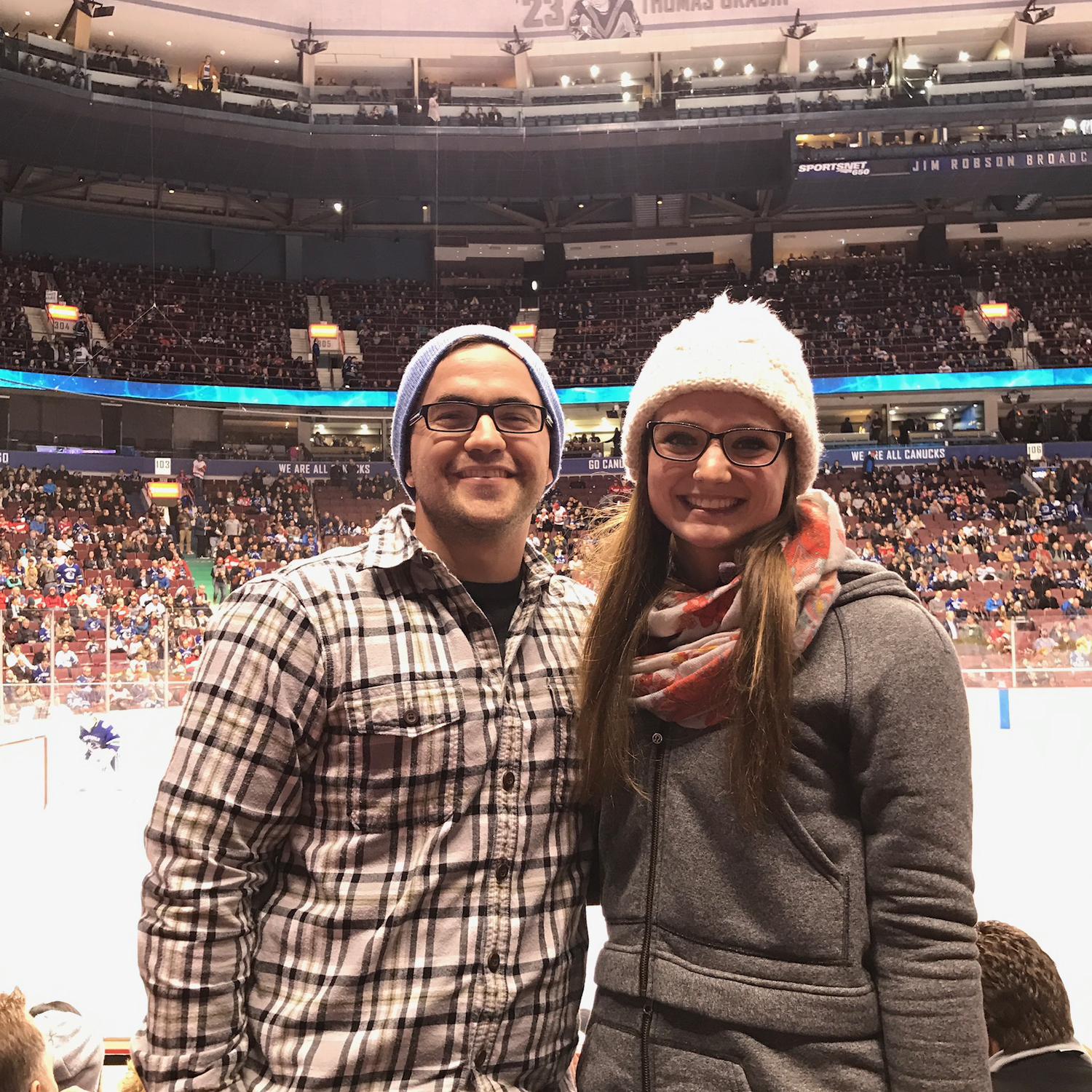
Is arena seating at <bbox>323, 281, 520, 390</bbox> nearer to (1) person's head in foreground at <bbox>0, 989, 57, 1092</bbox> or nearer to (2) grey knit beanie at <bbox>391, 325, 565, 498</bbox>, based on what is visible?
(2) grey knit beanie at <bbox>391, 325, 565, 498</bbox>

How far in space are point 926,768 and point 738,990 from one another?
1.30ft

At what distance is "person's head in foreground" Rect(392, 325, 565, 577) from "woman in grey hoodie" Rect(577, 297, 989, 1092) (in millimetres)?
197

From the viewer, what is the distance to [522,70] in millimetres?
26219

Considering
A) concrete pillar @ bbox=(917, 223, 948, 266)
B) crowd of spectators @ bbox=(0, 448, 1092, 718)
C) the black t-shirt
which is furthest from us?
concrete pillar @ bbox=(917, 223, 948, 266)

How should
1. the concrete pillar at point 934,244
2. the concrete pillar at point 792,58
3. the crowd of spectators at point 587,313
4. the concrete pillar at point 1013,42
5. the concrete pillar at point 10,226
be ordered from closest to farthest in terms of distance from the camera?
the crowd of spectators at point 587,313
the concrete pillar at point 10,226
the concrete pillar at point 1013,42
the concrete pillar at point 792,58
the concrete pillar at point 934,244

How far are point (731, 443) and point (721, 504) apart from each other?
9 cm

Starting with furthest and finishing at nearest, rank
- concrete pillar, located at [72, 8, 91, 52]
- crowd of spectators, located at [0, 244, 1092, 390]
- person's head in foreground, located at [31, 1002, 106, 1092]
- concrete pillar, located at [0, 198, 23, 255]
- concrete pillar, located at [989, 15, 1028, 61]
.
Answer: concrete pillar, located at [989, 15, 1028, 61] < concrete pillar, located at [0, 198, 23, 255] < crowd of spectators, located at [0, 244, 1092, 390] < concrete pillar, located at [72, 8, 91, 52] < person's head in foreground, located at [31, 1002, 106, 1092]

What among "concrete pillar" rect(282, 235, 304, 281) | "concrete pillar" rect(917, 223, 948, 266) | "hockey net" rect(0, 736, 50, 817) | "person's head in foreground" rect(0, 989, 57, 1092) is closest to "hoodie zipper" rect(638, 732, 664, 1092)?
"person's head in foreground" rect(0, 989, 57, 1092)

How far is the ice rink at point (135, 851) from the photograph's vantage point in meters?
3.55

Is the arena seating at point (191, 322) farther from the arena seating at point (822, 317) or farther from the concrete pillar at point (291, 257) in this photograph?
the arena seating at point (822, 317)

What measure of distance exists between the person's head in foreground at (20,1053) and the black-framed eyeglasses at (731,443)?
Result: 1.45 m

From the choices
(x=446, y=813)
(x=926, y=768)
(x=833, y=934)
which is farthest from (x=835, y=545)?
(x=446, y=813)

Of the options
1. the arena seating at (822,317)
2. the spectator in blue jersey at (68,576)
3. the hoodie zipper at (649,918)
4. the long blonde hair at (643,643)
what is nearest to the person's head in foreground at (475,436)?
the long blonde hair at (643,643)

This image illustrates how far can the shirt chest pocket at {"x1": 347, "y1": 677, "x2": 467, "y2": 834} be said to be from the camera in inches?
57.1
